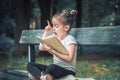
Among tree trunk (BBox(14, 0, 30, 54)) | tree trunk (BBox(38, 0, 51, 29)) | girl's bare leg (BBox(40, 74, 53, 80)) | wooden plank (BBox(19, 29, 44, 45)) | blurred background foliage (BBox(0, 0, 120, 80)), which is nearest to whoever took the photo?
girl's bare leg (BBox(40, 74, 53, 80))

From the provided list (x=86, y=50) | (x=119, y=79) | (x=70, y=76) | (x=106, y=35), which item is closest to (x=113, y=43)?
(x=106, y=35)

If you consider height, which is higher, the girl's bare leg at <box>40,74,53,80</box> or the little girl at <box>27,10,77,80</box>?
the little girl at <box>27,10,77,80</box>

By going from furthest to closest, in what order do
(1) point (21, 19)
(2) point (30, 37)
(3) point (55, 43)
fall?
1. (1) point (21, 19)
2. (2) point (30, 37)
3. (3) point (55, 43)

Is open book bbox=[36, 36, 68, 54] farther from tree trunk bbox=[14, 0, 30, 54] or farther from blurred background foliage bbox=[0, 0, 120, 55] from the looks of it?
tree trunk bbox=[14, 0, 30, 54]

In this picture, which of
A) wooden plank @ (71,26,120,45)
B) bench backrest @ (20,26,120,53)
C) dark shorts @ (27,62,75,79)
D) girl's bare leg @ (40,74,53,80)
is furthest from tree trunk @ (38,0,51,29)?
girl's bare leg @ (40,74,53,80)

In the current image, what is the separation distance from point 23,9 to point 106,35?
9.41 metres

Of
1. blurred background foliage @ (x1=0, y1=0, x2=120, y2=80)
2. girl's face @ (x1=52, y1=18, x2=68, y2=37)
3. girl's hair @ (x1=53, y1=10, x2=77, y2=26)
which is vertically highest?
girl's hair @ (x1=53, y1=10, x2=77, y2=26)

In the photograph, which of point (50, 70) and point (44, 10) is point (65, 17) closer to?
point (50, 70)

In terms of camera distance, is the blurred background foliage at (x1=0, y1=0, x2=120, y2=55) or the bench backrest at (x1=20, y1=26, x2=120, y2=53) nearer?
the bench backrest at (x1=20, y1=26, x2=120, y2=53)

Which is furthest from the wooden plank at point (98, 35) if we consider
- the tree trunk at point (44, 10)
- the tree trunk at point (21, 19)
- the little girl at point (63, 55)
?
the tree trunk at point (44, 10)

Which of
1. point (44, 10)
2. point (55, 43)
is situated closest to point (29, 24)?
point (44, 10)

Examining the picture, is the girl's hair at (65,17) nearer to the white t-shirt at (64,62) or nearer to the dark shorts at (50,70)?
the white t-shirt at (64,62)

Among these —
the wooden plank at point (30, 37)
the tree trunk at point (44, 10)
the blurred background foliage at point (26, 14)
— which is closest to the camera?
the wooden plank at point (30, 37)

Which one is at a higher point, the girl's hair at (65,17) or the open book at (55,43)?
the girl's hair at (65,17)
